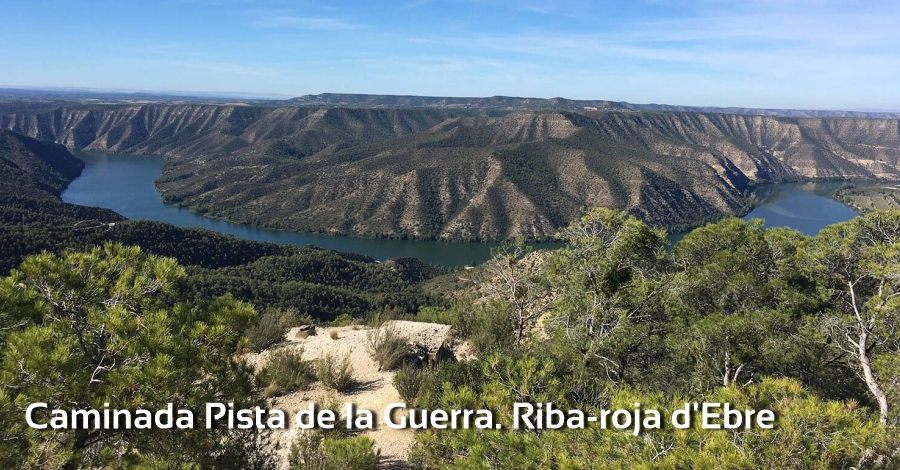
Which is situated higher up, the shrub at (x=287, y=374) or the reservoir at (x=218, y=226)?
the shrub at (x=287, y=374)

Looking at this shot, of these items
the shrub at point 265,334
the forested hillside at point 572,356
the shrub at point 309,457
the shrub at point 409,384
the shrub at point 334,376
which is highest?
the forested hillside at point 572,356

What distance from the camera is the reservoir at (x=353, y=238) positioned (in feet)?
344

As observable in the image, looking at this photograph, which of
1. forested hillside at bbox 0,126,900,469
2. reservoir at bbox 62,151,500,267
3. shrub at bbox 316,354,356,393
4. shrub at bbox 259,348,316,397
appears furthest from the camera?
reservoir at bbox 62,151,500,267

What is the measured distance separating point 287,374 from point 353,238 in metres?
102

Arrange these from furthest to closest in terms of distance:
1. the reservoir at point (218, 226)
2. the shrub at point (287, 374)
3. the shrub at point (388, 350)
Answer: the reservoir at point (218, 226) < the shrub at point (388, 350) < the shrub at point (287, 374)

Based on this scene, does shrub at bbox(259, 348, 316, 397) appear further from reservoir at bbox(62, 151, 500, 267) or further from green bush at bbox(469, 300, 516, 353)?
reservoir at bbox(62, 151, 500, 267)

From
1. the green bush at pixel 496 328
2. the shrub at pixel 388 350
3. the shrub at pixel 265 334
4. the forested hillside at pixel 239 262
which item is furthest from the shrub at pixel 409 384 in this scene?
the forested hillside at pixel 239 262

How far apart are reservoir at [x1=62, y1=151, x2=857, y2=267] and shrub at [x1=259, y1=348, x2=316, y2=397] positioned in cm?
8421

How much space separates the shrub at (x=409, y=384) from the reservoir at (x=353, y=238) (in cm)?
8490

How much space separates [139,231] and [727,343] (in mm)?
73684

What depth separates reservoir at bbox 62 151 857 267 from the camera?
344 feet

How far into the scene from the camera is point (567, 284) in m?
9.86

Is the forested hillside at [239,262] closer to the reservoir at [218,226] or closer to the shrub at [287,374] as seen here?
the reservoir at [218,226]

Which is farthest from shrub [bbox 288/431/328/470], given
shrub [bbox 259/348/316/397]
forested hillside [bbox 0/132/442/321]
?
forested hillside [bbox 0/132/442/321]
